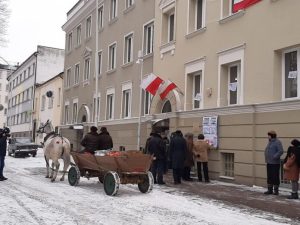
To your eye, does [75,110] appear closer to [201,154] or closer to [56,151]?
[56,151]

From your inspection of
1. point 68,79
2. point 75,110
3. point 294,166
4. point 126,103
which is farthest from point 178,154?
point 68,79

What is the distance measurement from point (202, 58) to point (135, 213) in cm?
972

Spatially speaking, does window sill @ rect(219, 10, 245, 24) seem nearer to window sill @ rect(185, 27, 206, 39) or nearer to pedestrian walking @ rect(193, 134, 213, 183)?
window sill @ rect(185, 27, 206, 39)

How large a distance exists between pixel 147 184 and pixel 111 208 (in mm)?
2558

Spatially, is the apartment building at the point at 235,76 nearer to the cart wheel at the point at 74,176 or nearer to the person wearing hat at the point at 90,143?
the person wearing hat at the point at 90,143

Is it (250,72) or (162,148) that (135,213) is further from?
(250,72)

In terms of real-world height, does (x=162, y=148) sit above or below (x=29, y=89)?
below

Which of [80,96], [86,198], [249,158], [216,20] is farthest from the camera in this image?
[80,96]

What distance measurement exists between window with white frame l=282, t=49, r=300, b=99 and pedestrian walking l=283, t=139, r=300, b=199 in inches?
88.3

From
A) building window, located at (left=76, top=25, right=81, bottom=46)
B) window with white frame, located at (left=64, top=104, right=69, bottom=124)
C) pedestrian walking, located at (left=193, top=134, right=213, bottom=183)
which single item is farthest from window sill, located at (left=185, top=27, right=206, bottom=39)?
window with white frame, located at (left=64, top=104, right=69, bottom=124)

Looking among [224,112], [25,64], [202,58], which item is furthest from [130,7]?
[25,64]

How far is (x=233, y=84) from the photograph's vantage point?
53.7 feet

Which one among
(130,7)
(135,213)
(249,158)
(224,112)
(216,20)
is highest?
(130,7)

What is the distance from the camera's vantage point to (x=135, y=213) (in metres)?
9.42
